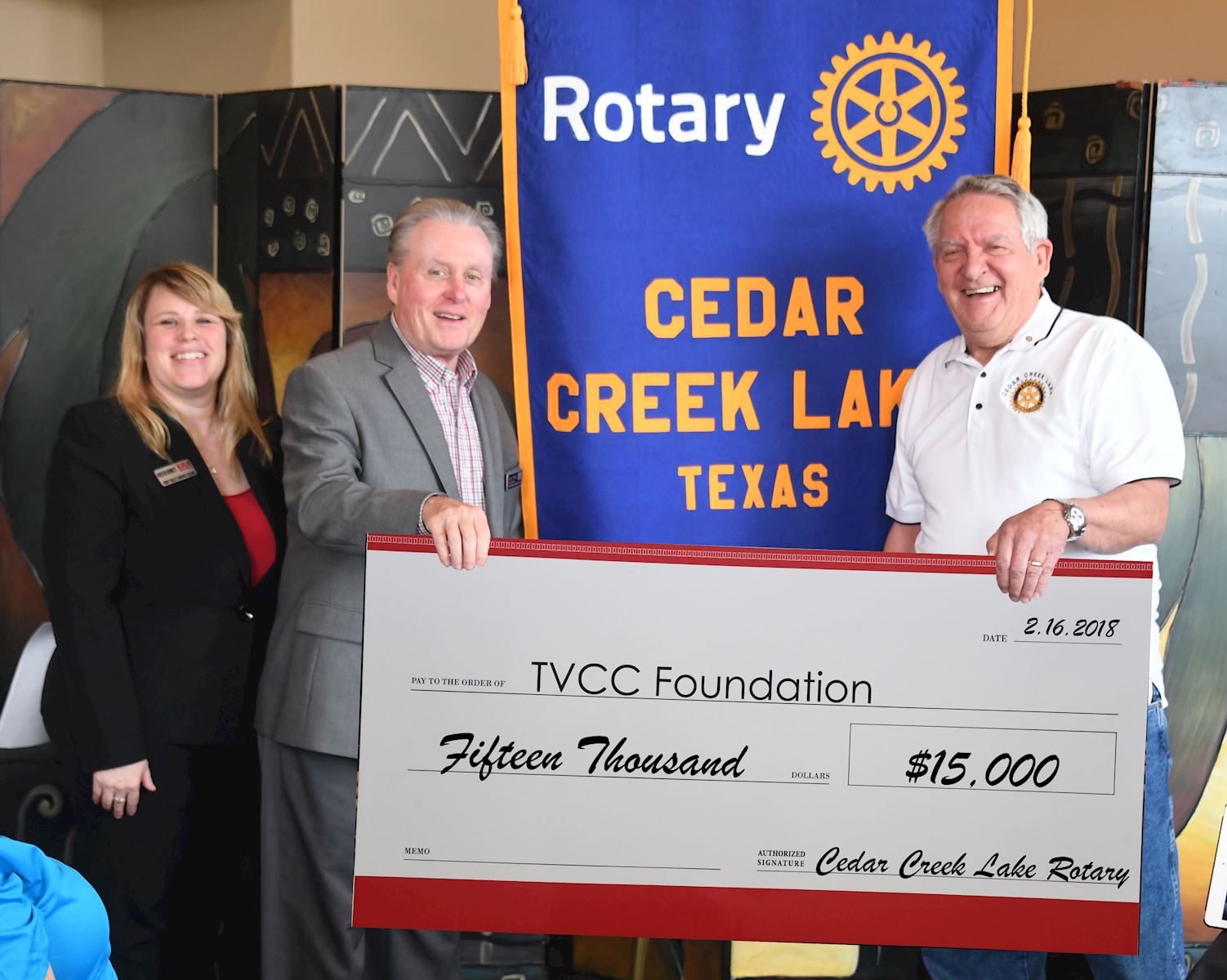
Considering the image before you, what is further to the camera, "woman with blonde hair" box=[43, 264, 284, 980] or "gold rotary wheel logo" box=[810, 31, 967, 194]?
"gold rotary wheel logo" box=[810, 31, 967, 194]

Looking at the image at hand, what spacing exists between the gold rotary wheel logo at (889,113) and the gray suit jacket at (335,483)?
104cm

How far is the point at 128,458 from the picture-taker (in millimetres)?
2424

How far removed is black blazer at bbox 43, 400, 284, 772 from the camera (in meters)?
2.39

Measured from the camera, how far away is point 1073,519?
76.4 inches

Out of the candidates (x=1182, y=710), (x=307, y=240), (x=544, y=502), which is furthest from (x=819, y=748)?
(x=307, y=240)

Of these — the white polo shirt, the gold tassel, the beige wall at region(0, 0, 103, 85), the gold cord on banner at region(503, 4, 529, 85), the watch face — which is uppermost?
the beige wall at region(0, 0, 103, 85)

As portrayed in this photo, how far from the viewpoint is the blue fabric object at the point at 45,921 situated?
1050 mm

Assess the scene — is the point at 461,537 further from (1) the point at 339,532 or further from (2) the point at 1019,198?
(2) the point at 1019,198

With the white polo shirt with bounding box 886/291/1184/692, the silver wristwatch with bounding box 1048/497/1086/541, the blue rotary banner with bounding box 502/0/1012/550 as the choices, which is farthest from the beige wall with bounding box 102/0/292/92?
the silver wristwatch with bounding box 1048/497/1086/541

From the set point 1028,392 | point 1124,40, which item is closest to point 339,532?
point 1028,392

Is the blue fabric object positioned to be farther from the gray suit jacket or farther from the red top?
the red top

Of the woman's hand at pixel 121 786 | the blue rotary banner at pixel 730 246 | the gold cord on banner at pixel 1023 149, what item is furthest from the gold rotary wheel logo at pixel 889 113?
the woman's hand at pixel 121 786

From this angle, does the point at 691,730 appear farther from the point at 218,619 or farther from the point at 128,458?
the point at 128,458

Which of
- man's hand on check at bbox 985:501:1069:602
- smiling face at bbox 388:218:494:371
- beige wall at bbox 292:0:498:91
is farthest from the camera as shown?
beige wall at bbox 292:0:498:91
